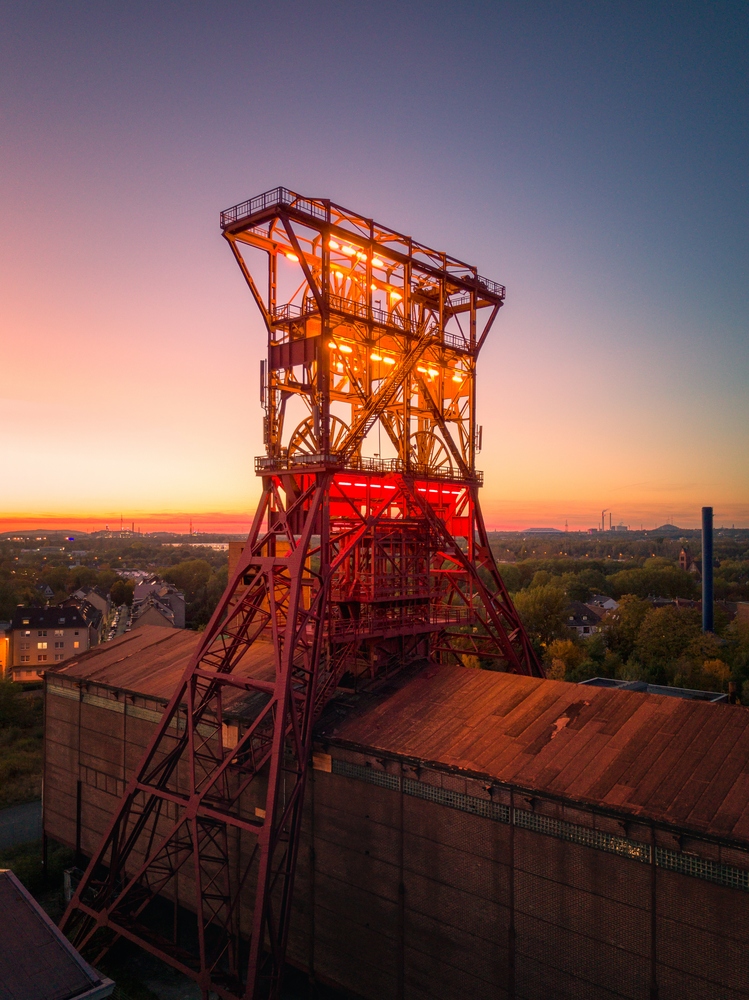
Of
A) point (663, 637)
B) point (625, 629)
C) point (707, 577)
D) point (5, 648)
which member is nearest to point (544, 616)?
point (625, 629)

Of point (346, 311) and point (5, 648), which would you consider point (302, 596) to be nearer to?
point (346, 311)

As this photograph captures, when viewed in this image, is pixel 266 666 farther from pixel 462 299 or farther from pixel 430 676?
pixel 462 299

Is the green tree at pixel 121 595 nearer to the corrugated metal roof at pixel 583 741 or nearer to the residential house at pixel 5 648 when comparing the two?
the residential house at pixel 5 648

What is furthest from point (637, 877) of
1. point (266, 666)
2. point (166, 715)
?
point (266, 666)

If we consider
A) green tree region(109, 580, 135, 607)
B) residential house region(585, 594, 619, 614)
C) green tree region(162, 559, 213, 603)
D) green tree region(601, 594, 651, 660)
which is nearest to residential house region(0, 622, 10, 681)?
green tree region(109, 580, 135, 607)

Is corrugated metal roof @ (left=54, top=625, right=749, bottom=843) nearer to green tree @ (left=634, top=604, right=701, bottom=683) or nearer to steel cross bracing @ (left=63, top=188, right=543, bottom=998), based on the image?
steel cross bracing @ (left=63, top=188, right=543, bottom=998)

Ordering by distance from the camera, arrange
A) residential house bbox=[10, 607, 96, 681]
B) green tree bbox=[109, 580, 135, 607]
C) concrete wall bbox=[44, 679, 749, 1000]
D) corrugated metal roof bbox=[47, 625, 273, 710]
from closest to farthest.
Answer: concrete wall bbox=[44, 679, 749, 1000], corrugated metal roof bbox=[47, 625, 273, 710], residential house bbox=[10, 607, 96, 681], green tree bbox=[109, 580, 135, 607]
